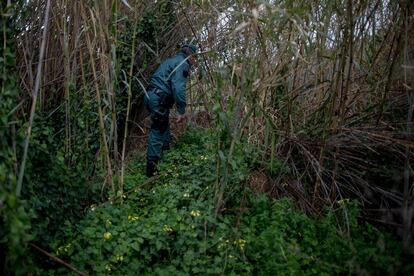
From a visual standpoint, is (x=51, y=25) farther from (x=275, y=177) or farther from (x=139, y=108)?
(x=275, y=177)

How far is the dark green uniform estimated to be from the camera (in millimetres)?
4523

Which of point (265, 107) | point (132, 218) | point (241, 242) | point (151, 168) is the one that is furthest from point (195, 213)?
point (151, 168)

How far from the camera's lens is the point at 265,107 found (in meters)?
3.40

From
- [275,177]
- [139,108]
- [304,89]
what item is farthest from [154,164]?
[304,89]

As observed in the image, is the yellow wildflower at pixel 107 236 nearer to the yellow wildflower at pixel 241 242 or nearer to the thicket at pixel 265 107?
the thicket at pixel 265 107

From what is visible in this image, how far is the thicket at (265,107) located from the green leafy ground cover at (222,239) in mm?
93

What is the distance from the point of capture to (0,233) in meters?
2.05

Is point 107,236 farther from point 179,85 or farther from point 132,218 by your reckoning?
point 179,85

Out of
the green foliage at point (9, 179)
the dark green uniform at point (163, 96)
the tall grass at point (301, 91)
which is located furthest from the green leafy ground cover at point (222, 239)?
the dark green uniform at point (163, 96)

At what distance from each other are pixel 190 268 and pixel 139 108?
10.3ft

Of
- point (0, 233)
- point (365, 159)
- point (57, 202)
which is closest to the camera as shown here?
point (0, 233)

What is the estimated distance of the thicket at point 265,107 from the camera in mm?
2533

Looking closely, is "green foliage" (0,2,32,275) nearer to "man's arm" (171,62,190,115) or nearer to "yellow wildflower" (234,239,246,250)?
"yellow wildflower" (234,239,246,250)

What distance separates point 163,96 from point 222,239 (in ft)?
7.71
